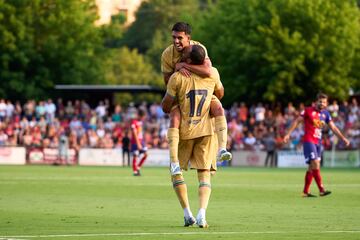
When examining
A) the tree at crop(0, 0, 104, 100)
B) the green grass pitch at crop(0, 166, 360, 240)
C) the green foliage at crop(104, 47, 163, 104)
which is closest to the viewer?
the green grass pitch at crop(0, 166, 360, 240)

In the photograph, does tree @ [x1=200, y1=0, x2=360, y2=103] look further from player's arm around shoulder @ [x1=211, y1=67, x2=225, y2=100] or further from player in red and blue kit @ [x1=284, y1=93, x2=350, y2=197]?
player's arm around shoulder @ [x1=211, y1=67, x2=225, y2=100]

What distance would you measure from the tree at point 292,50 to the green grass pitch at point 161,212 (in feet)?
97.5

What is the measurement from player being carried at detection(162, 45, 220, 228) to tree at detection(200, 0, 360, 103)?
1687 inches

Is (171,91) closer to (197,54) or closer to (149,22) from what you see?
(197,54)

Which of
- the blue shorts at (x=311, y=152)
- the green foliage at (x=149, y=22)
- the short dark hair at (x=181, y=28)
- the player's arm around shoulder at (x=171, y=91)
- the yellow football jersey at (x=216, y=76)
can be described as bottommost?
the blue shorts at (x=311, y=152)

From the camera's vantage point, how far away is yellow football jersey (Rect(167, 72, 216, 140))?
14.4 m

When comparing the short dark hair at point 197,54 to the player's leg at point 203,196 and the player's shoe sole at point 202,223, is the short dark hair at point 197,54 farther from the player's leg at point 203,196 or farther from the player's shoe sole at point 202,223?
the player's shoe sole at point 202,223

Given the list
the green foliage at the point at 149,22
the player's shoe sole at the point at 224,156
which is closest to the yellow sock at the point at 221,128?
the player's shoe sole at the point at 224,156

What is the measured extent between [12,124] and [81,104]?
546 cm

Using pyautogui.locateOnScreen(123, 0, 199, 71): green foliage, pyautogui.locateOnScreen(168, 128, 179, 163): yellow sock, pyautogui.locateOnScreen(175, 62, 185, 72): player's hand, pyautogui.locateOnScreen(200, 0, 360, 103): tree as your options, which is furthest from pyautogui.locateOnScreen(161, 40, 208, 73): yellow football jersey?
pyautogui.locateOnScreen(123, 0, 199, 71): green foliage

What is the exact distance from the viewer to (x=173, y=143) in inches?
569

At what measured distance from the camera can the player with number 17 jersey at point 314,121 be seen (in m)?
23.5

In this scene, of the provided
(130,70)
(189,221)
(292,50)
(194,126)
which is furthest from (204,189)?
(130,70)

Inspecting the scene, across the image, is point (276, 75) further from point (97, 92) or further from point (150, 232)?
point (150, 232)
